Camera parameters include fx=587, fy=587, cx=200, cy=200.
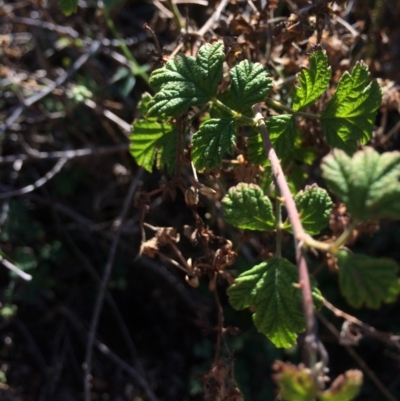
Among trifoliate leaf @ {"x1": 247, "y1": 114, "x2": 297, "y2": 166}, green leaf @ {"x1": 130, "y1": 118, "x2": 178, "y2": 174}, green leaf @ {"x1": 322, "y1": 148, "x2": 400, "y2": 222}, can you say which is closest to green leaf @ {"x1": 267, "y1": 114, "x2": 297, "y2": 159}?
trifoliate leaf @ {"x1": 247, "y1": 114, "x2": 297, "y2": 166}

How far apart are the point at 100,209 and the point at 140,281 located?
43 centimetres

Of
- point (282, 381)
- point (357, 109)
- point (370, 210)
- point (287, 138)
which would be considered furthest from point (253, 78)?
point (282, 381)

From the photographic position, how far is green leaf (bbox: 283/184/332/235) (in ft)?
4.21

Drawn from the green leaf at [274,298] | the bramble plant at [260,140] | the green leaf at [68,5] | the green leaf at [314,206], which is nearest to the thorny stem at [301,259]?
the bramble plant at [260,140]

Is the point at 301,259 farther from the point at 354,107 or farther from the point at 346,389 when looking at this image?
the point at 354,107

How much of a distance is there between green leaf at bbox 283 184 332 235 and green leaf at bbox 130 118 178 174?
1.35ft

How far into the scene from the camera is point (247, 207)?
51.1 inches

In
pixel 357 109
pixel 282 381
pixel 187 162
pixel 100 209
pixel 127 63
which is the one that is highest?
pixel 357 109

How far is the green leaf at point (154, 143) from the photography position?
1564 mm

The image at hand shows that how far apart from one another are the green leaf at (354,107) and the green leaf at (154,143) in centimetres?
42

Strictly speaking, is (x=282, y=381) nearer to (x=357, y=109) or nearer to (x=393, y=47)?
(x=357, y=109)

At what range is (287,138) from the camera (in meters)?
1.44

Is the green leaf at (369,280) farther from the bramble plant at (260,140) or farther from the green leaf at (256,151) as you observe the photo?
the green leaf at (256,151)

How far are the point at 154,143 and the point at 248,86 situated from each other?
1.16 feet
